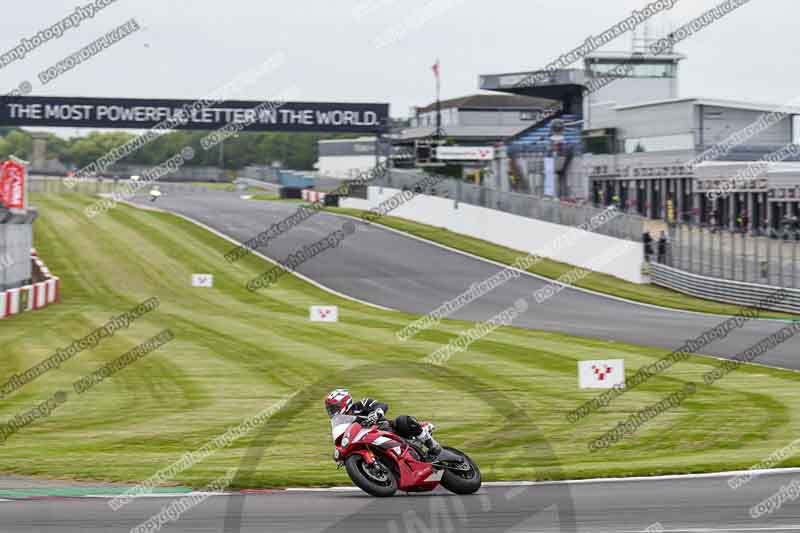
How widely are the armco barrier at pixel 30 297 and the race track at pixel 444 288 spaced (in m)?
11.3

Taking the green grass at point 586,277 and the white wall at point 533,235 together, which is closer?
the green grass at point 586,277

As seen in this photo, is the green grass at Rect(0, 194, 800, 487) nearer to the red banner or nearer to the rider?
the rider

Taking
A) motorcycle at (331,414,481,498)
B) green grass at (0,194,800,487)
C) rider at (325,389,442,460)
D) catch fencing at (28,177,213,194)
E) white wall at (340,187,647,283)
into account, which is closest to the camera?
motorcycle at (331,414,481,498)

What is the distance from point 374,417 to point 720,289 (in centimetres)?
3324

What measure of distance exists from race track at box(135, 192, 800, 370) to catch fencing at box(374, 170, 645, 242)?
4.16 meters

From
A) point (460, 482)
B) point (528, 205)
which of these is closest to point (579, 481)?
point (460, 482)

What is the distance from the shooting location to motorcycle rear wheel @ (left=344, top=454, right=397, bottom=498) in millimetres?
12109

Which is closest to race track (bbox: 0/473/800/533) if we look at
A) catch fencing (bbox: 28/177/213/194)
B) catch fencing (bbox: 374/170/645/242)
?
catch fencing (bbox: 374/170/645/242)

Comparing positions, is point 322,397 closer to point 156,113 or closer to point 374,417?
point 374,417

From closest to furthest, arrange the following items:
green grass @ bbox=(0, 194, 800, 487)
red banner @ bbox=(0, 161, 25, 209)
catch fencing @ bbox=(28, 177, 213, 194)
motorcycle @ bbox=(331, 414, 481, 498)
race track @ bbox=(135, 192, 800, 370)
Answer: motorcycle @ bbox=(331, 414, 481, 498) < green grass @ bbox=(0, 194, 800, 487) < race track @ bbox=(135, 192, 800, 370) < red banner @ bbox=(0, 161, 25, 209) < catch fencing @ bbox=(28, 177, 213, 194)

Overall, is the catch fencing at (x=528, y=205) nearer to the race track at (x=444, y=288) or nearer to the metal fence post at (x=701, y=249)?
the race track at (x=444, y=288)

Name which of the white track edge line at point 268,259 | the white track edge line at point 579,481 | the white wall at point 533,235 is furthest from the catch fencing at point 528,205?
the white track edge line at point 579,481

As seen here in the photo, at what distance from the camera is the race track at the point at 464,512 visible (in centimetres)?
1068

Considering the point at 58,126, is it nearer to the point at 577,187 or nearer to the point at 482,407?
the point at 577,187
